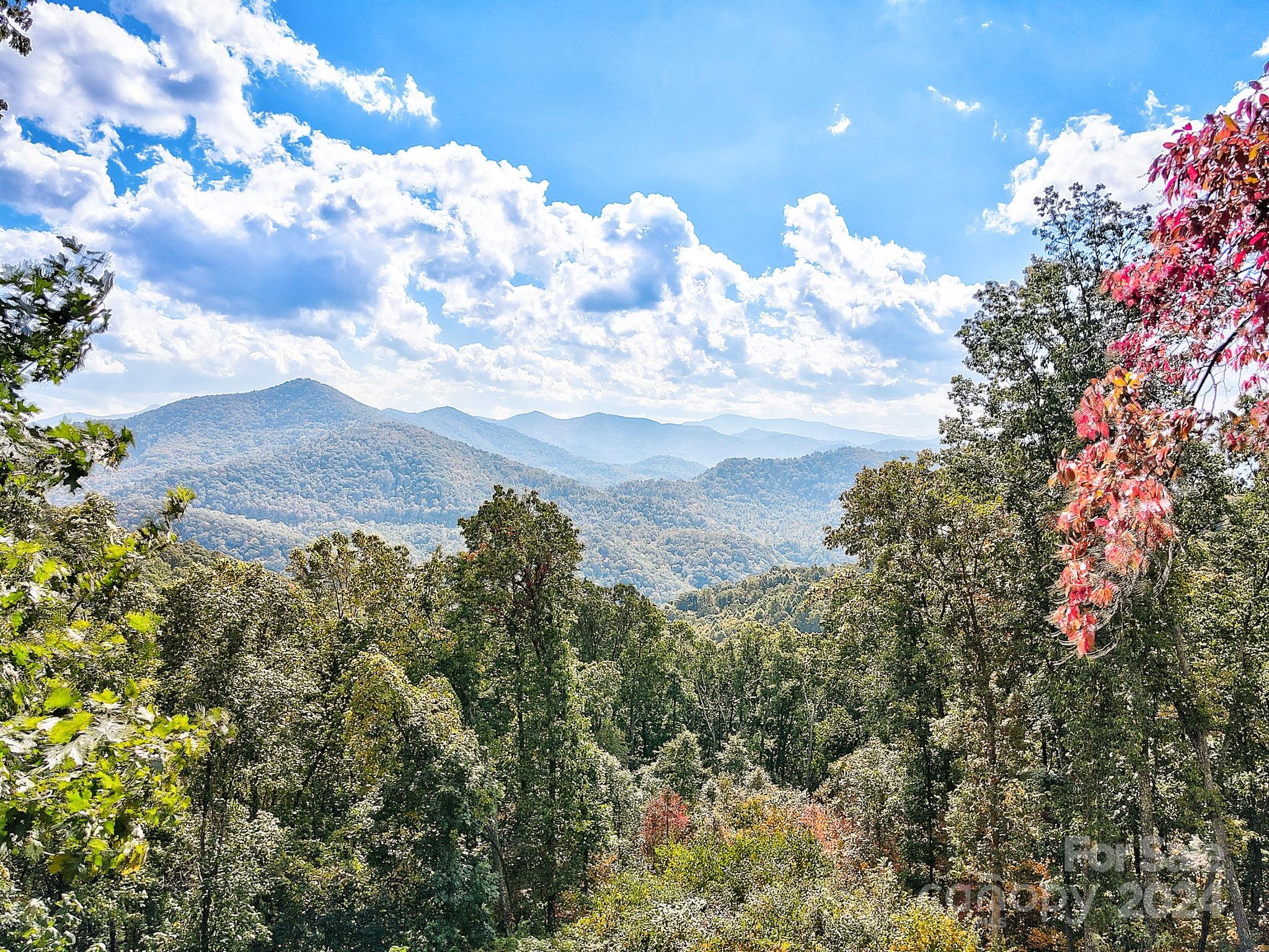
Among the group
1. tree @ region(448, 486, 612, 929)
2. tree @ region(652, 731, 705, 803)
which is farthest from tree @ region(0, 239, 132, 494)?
tree @ region(652, 731, 705, 803)

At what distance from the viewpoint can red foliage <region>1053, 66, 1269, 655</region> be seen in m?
1.82

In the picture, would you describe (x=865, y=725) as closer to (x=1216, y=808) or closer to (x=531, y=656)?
(x=1216, y=808)

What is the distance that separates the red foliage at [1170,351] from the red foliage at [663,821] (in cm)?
1992

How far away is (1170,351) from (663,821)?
893 inches

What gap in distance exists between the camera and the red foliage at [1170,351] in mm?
1824

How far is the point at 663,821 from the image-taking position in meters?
20.9

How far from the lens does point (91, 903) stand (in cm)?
984

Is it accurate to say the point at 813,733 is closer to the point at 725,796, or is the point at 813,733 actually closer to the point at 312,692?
the point at 725,796

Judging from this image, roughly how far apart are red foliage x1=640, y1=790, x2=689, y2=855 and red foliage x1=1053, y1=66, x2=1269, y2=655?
784 inches

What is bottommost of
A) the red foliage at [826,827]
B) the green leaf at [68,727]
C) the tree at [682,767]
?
the tree at [682,767]

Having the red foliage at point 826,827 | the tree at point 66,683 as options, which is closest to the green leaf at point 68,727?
the tree at point 66,683

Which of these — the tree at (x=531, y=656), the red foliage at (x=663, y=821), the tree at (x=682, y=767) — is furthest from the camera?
the tree at (x=682, y=767)

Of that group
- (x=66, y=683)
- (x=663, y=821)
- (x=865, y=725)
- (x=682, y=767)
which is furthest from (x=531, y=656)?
(x=682, y=767)

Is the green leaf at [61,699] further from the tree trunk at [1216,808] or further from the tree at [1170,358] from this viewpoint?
the tree trunk at [1216,808]
